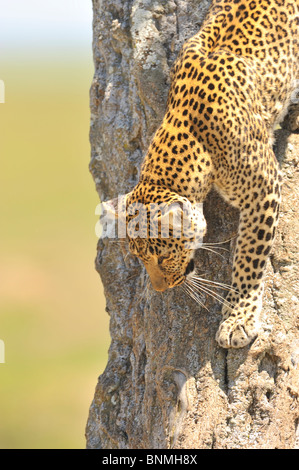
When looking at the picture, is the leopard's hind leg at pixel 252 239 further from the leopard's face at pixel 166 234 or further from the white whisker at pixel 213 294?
the leopard's face at pixel 166 234

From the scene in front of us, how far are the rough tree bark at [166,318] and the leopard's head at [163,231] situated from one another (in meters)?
0.43

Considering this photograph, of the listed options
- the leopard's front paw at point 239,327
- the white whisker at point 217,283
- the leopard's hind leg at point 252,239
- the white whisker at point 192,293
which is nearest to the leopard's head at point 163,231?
the white whisker at point 217,283

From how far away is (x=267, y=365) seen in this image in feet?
22.8

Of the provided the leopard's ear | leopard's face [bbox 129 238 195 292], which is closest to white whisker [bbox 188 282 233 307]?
leopard's face [bbox 129 238 195 292]

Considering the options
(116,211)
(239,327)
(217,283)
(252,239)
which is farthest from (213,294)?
(116,211)

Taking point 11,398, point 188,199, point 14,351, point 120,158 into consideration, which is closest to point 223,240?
point 188,199

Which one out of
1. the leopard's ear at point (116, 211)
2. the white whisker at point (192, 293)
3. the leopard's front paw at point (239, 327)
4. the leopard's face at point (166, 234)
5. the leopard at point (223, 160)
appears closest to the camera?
the leopard's face at point (166, 234)

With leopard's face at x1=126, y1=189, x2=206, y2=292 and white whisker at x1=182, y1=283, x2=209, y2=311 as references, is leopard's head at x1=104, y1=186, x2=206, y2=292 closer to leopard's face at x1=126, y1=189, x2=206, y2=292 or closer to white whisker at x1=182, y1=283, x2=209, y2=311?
leopard's face at x1=126, y1=189, x2=206, y2=292

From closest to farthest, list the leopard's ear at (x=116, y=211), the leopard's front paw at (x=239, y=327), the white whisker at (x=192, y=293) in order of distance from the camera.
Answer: the leopard's front paw at (x=239, y=327), the leopard's ear at (x=116, y=211), the white whisker at (x=192, y=293)

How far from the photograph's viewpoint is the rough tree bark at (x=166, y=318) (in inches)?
268

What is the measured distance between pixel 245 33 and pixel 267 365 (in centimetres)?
295

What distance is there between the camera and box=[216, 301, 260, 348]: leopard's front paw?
6754 millimetres

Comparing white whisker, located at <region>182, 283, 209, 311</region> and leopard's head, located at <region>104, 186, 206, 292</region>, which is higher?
leopard's head, located at <region>104, 186, 206, 292</region>
